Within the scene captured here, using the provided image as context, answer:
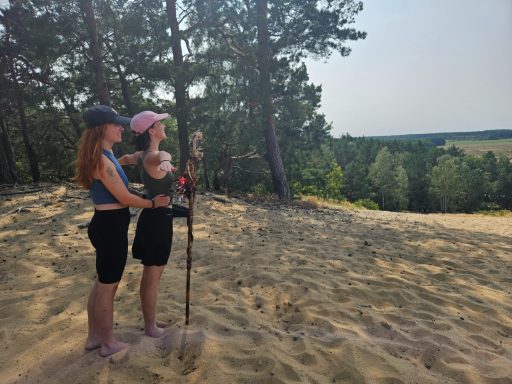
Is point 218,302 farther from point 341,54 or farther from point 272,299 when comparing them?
point 341,54

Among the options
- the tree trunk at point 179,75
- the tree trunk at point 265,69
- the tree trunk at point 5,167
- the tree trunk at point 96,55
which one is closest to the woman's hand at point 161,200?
the tree trunk at point 96,55

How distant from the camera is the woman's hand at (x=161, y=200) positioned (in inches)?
114

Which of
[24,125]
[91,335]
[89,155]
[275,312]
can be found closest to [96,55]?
[24,125]

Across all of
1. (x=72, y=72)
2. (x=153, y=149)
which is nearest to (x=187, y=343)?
(x=153, y=149)

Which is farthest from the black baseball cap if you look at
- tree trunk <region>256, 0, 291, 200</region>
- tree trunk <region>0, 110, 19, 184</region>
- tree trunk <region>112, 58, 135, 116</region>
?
tree trunk <region>112, 58, 135, 116</region>

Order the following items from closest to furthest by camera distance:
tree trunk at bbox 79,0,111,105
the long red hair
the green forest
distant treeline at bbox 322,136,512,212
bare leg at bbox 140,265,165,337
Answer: the long red hair
bare leg at bbox 140,265,165,337
tree trunk at bbox 79,0,111,105
the green forest
distant treeline at bbox 322,136,512,212

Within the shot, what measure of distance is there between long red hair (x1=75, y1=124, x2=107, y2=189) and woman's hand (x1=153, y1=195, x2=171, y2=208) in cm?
51

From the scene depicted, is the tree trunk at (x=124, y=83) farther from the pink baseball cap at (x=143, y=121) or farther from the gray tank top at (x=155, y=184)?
the gray tank top at (x=155, y=184)

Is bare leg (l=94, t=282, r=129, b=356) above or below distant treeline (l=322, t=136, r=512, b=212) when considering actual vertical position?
above

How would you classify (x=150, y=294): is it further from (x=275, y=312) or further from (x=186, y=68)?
(x=186, y=68)

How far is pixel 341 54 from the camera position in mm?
13844

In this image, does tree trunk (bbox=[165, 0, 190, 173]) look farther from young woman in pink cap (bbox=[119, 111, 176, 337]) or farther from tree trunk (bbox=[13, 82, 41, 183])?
young woman in pink cap (bbox=[119, 111, 176, 337])

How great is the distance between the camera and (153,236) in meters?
2.98

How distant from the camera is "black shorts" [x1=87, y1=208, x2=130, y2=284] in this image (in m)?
2.75
